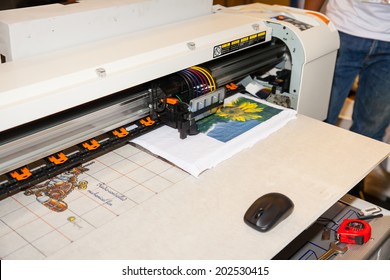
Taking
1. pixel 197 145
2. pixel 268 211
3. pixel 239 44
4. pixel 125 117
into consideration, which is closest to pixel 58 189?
pixel 125 117

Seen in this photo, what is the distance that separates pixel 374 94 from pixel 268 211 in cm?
118

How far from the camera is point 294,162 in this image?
1145 millimetres

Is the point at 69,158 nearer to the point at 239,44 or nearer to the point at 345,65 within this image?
the point at 239,44

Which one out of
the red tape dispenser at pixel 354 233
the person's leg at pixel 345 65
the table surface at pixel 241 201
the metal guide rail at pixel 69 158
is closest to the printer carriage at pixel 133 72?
the metal guide rail at pixel 69 158

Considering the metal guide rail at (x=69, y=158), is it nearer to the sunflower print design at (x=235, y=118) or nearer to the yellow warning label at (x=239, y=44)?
the sunflower print design at (x=235, y=118)

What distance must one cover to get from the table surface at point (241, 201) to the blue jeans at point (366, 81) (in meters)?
0.68

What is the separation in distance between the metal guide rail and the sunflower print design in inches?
5.9

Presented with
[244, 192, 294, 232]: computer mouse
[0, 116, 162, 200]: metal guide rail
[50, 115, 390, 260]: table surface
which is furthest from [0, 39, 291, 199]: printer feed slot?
[244, 192, 294, 232]: computer mouse

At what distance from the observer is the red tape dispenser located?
115 cm

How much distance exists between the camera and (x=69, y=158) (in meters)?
1.08

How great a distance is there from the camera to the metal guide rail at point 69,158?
0.98 m

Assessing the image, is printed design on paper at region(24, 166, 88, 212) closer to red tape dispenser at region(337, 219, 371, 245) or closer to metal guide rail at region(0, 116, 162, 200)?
metal guide rail at region(0, 116, 162, 200)

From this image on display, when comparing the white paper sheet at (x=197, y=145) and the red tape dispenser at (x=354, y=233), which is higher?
the white paper sheet at (x=197, y=145)

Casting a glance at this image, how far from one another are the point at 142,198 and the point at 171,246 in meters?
0.17
